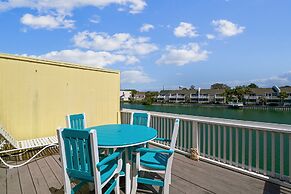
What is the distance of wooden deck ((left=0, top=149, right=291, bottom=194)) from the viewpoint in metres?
2.45

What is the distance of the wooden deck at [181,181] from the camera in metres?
2.45

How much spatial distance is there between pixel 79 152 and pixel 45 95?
3251mm

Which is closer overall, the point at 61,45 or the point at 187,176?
the point at 187,176

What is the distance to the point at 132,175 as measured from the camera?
2.34 metres

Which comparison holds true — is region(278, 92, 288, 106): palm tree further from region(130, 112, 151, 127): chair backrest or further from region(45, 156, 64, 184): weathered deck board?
region(45, 156, 64, 184): weathered deck board

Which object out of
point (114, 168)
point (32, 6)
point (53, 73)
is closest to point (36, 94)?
point (53, 73)

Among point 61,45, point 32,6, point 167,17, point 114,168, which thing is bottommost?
point 114,168

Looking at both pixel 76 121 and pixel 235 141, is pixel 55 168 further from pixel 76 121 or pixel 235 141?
pixel 235 141

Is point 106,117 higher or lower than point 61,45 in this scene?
lower

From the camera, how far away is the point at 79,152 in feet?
5.70

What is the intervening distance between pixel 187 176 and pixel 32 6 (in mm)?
5862

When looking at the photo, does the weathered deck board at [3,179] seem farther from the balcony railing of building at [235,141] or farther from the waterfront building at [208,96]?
the waterfront building at [208,96]

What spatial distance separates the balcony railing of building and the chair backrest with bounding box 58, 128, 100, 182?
8.12ft

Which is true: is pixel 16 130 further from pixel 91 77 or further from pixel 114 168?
pixel 114 168
